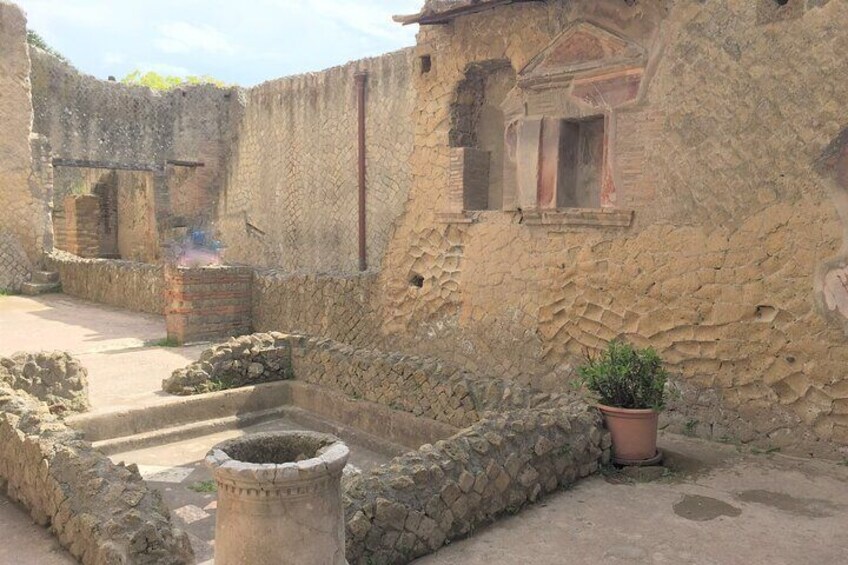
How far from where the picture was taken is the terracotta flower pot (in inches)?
174

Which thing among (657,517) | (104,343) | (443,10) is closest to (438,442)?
(657,517)

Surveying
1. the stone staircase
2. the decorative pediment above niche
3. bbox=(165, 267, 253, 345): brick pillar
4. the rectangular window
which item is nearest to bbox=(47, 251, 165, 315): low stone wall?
the stone staircase

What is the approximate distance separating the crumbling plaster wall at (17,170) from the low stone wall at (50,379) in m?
9.86

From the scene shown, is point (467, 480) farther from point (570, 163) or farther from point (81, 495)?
point (570, 163)

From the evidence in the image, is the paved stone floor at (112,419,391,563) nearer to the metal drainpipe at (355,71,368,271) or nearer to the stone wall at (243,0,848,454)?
the stone wall at (243,0,848,454)

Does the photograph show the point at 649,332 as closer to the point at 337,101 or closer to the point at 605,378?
the point at 605,378

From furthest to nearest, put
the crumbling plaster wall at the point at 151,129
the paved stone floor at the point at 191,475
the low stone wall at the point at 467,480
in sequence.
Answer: the crumbling plaster wall at the point at 151,129, the paved stone floor at the point at 191,475, the low stone wall at the point at 467,480

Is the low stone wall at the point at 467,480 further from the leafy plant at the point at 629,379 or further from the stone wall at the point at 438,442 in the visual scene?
the leafy plant at the point at 629,379

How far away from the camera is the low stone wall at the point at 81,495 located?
9.90ft

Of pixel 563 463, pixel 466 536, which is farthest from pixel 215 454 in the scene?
pixel 563 463

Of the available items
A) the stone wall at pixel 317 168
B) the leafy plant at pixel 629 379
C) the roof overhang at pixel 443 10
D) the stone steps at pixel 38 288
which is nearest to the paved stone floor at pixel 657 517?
the leafy plant at pixel 629 379

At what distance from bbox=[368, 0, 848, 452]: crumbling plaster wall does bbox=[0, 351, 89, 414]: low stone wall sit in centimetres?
359

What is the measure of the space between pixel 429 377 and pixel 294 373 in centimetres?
175

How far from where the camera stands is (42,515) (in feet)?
12.5
